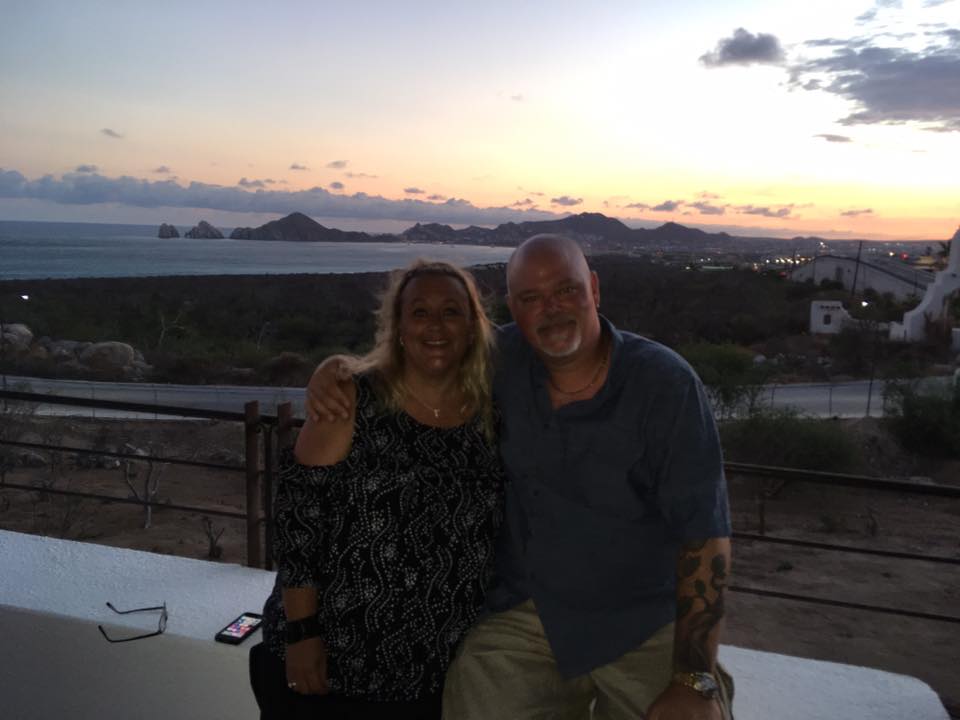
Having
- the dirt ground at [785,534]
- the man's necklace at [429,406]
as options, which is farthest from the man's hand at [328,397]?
the dirt ground at [785,534]

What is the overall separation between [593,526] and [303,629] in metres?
0.70

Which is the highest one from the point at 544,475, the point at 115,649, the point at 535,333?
the point at 535,333

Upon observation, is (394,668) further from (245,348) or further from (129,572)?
(245,348)

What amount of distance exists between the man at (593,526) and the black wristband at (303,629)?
335mm

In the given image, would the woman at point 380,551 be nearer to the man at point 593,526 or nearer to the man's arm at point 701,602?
the man at point 593,526

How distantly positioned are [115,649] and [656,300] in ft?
105

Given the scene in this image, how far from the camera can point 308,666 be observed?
5.94ft

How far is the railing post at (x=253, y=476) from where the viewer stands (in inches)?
113

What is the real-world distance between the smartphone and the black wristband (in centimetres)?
54

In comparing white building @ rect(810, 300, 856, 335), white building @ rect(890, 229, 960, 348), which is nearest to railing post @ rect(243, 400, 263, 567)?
white building @ rect(890, 229, 960, 348)

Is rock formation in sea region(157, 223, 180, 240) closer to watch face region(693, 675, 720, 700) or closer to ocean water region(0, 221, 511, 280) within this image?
ocean water region(0, 221, 511, 280)

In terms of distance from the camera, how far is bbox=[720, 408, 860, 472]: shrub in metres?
12.9

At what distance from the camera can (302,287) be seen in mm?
38031

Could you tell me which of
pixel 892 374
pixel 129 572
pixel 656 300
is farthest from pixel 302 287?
pixel 129 572
